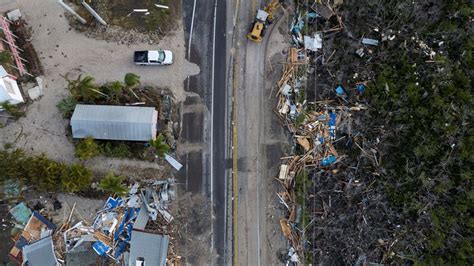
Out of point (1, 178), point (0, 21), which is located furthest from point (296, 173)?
point (0, 21)

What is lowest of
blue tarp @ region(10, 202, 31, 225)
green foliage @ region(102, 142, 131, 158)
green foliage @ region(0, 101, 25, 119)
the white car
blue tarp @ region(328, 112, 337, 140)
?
blue tarp @ region(10, 202, 31, 225)

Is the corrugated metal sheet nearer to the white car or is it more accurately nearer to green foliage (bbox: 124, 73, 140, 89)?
green foliage (bbox: 124, 73, 140, 89)

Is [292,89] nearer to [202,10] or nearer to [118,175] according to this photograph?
[202,10]

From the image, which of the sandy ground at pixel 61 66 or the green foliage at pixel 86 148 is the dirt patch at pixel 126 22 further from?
the green foliage at pixel 86 148

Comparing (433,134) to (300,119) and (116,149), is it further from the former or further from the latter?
(116,149)

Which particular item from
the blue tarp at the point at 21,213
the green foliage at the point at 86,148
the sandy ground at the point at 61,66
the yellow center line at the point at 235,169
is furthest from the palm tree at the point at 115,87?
the blue tarp at the point at 21,213

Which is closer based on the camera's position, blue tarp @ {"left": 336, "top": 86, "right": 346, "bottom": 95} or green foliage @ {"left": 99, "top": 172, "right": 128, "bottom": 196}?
green foliage @ {"left": 99, "top": 172, "right": 128, "bottom": 196}

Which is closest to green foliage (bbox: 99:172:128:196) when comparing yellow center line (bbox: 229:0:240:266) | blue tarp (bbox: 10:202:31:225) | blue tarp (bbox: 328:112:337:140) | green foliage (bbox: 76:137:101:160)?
green foliage (bbox: 76:137:101:160)
